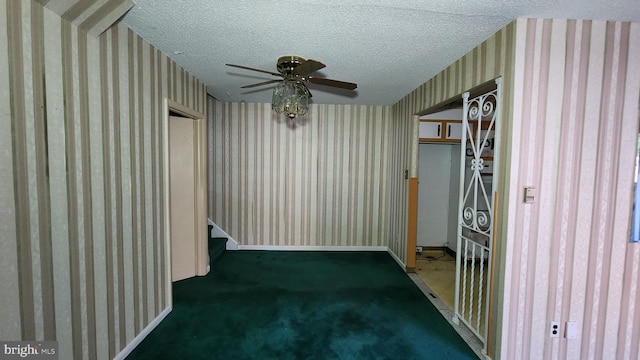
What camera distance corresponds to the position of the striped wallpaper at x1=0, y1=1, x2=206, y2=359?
1216mm

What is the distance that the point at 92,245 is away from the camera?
5.46 feet

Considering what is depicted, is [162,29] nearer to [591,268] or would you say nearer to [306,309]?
[306,309]

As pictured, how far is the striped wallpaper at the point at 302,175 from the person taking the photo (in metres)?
4.43

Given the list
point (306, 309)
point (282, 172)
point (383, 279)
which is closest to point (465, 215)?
point (383, 279)

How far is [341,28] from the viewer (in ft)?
6.22

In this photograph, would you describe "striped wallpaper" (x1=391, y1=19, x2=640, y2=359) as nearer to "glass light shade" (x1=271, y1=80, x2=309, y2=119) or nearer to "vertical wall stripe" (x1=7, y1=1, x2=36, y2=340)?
"glass light shade" (x1=271, y1=80, x2=309, y2=119)

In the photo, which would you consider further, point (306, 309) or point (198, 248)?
point (198, 248)

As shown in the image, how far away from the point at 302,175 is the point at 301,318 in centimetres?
242

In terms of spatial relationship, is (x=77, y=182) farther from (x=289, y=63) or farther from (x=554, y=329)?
(x=554, y=329)

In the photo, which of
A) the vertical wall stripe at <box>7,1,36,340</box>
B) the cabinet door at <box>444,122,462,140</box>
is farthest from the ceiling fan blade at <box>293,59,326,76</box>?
the cabinet door at <box>444,122,462,140</box>

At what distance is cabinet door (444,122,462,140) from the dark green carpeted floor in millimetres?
2231

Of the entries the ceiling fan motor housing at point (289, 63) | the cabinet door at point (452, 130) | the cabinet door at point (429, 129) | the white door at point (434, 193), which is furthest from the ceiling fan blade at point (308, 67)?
the white door at point (434, 193)

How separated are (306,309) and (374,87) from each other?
2.77 metres

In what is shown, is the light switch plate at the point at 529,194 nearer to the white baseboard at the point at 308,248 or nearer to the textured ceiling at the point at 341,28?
the textured ceiling at the point at 341,28
